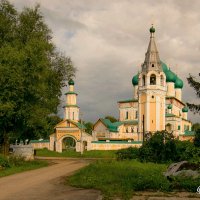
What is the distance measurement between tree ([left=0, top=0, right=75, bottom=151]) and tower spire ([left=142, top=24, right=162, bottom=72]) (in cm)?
2884

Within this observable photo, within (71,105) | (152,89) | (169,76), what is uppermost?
(169,76)

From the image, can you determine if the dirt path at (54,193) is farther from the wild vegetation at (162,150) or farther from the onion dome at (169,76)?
the onion dome at (169,76)

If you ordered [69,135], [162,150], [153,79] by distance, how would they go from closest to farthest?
[162,150] < [69,135] < [153,79]

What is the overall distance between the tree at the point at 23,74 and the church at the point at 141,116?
19.1 meters

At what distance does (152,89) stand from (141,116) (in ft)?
14.4

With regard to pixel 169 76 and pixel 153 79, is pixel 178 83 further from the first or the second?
pixel 153 79

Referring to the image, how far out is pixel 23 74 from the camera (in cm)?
2281

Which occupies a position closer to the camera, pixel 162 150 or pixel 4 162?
pixel 4 162

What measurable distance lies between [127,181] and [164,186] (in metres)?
1.52

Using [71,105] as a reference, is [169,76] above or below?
above

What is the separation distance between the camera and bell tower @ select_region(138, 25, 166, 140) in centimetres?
5606

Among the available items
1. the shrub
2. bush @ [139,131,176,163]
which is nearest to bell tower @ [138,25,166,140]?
bush @ [139,131,176,163]

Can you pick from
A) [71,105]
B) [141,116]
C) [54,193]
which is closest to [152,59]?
[141,116]

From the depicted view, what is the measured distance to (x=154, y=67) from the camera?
55.6 meters
